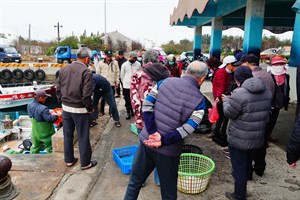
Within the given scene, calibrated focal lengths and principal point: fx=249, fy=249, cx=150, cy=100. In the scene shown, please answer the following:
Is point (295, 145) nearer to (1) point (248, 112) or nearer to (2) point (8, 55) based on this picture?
(1) point (248, 112)

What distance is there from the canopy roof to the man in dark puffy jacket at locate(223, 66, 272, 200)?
4.36 ft

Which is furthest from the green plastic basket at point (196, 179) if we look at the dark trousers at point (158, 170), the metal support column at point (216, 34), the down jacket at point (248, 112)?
the metal support column at point (216, 34)

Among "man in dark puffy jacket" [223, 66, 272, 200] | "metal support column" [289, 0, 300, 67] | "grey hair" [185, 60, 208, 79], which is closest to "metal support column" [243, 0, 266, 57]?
"metal support column" [289, 0, 300, 67]

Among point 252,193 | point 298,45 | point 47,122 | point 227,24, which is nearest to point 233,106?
point 252,193

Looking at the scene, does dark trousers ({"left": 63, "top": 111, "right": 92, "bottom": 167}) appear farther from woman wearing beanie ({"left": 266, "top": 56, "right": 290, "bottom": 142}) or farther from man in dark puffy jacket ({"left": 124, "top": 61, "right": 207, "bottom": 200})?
woman wearing beanie ({"left": 266, "top": 56, "right": 290, "bottom": 142})

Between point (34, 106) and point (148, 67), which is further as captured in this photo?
point (34, 106)

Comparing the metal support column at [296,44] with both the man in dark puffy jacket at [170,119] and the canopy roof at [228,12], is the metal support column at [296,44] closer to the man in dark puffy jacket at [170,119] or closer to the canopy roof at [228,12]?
the canopy roof at [228,12]

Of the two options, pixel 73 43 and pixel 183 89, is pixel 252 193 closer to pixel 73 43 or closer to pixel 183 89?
pixel 183 89

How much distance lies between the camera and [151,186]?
10.9ft

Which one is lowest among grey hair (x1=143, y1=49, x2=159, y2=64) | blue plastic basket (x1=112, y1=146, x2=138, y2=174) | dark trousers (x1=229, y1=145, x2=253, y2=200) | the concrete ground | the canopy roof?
the concrete ground

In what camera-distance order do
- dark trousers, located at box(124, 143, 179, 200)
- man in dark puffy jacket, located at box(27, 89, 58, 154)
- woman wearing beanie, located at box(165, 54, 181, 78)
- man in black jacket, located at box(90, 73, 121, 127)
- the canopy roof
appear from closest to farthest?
dark trousers, located at box(124, 143, 179, 200) < man in dark puffy jacket, located at box(27, 89, 58, 154) < man in black jacket, located at box(90, 73, 121, 127) < woman wearing beanie, located at box(165, 54, 181, 78) < the canopy roof

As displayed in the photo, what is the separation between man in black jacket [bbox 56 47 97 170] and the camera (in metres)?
3.45

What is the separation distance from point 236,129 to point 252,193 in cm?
100

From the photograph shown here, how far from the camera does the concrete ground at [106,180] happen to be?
3111 mm
